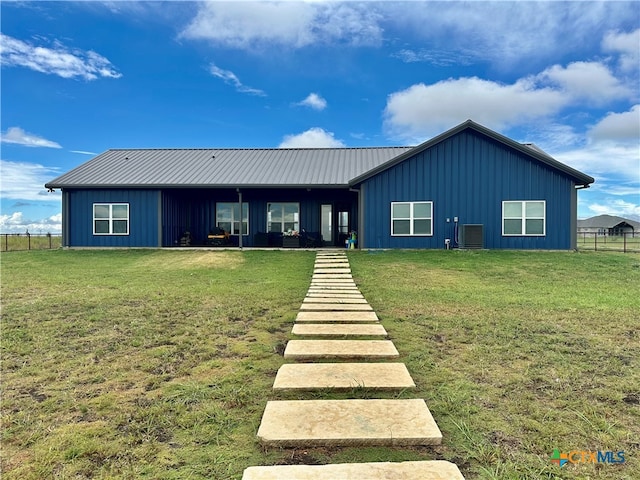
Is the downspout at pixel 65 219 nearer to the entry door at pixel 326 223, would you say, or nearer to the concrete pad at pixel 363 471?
the entry door at pixel 326 223

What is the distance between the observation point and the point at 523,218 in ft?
42.8

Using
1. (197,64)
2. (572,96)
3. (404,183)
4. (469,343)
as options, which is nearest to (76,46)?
(197,64)

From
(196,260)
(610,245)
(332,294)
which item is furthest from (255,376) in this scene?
(610,245)

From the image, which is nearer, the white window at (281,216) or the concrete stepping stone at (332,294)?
the concrete stepping stone at (332,294)

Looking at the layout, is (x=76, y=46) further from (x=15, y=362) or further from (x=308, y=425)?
(x=308, y=425)

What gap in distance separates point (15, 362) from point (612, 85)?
23940 millimetres

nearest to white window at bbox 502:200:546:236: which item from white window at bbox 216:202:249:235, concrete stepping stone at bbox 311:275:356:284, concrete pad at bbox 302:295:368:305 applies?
concrete stepping stone at bbox 311:275:356:284

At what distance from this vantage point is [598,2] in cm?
1110

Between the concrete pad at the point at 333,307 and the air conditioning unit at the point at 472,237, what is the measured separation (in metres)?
8.34

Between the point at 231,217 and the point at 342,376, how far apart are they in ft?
48.2

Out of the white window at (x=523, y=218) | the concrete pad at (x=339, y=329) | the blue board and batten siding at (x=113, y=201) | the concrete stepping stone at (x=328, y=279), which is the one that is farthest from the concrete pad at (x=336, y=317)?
the blue board and batten siding at (x=113, y=201)

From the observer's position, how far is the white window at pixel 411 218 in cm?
1339

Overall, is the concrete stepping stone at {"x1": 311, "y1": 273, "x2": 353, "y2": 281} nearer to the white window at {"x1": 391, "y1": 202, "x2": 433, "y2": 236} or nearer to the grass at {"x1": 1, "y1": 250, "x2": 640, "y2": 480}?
the grass at {"x1": 1, "y1": 250, "x2": 640, "y2": 480}

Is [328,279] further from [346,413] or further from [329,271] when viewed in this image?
[346,413]
